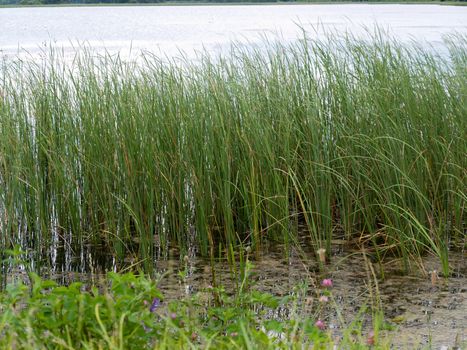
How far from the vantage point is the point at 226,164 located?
3.91m

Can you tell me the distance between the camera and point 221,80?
4.33 meters

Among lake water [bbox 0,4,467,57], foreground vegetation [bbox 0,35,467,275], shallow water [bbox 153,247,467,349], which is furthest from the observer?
lake water [bbox 0,4,467,57]

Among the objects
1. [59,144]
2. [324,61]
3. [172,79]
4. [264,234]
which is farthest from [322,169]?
[59,144]

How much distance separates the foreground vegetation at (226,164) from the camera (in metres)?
3.81

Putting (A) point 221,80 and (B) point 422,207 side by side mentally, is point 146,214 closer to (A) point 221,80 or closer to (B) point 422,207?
(A) point 221,80

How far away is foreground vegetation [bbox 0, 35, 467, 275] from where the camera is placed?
150 inches

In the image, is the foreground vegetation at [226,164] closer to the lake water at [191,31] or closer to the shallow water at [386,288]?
the shallow water at [386,288]

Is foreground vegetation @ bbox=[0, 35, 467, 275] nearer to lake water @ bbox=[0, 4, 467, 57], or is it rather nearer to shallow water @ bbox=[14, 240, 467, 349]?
shallow water @ bbox=[14, 240, 467, 349]

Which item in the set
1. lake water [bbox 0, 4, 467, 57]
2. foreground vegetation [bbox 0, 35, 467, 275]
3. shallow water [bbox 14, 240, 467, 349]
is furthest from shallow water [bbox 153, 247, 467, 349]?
lake water [bbox 0, 4, 467, 57]

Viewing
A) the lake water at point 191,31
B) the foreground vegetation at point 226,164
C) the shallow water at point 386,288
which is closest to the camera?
the shallow water at point 386,288

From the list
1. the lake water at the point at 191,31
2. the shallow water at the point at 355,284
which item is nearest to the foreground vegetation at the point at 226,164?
the shallow water at the point at 355,284

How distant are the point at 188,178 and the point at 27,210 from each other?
877 millimetres

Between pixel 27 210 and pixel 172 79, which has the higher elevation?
pixel 172 79

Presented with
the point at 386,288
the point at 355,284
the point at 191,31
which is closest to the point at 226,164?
the point at 355,284
